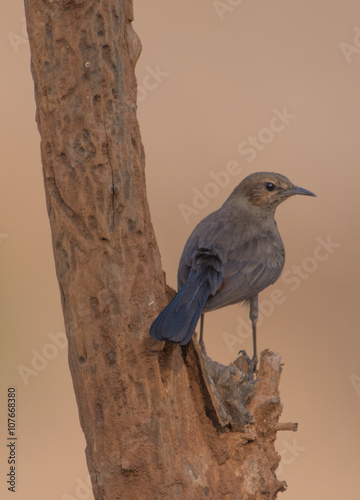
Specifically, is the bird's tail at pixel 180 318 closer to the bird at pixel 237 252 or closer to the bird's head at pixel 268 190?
the bird at pixel 237 252

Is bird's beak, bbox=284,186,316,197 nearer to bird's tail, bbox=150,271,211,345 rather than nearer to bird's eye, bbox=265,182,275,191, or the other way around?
bird's eye, bbox=265,182,275,191

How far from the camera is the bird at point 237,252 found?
494 cm

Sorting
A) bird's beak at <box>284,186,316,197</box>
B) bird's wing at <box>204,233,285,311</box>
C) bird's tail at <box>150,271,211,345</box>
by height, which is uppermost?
bird's beak at <box>284,186,316,197</box>

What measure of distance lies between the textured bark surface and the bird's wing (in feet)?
3.99

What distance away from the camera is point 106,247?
397 cm

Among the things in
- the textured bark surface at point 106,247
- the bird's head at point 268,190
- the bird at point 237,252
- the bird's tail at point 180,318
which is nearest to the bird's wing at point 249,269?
the bird at point 237,252

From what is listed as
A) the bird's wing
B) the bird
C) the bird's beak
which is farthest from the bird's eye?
the bird's wing

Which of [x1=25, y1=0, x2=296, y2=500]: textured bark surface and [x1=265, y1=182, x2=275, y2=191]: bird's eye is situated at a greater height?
[x1=265, y1=182, x2=275, y2=191]: bird's eye

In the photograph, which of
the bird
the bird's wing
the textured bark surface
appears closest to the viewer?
the textured bark surface

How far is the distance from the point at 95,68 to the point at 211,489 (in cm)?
233

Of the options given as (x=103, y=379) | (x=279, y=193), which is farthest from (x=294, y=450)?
(x=103, y=379)

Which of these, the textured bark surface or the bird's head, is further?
the bird's head

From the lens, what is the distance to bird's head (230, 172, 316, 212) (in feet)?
19.4

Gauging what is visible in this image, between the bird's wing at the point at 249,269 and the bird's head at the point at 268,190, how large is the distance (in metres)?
0.28
